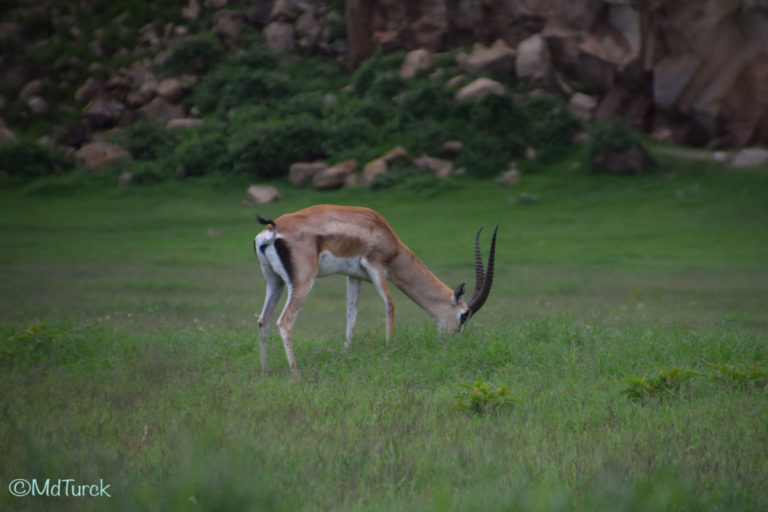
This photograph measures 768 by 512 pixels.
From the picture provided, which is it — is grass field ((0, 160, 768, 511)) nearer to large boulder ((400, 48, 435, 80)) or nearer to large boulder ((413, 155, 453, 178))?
large boulder ((413, 155, 453, 178))

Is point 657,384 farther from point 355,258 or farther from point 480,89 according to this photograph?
point 480,89

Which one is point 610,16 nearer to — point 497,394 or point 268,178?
point 268,178

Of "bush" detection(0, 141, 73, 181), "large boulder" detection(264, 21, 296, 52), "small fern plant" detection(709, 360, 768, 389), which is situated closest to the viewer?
"small fern plant" detection(709, 360, 768, 389)

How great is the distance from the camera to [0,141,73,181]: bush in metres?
32.5

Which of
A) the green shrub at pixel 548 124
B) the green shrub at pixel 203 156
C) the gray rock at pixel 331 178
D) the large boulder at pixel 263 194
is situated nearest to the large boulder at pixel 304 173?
the gray rock at pixel 331 178

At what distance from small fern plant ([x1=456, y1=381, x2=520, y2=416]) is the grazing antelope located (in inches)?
86.6

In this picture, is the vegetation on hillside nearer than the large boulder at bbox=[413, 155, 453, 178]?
No

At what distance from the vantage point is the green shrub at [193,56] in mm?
42375

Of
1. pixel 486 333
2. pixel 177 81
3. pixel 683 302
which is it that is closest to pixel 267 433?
pixel 486 333

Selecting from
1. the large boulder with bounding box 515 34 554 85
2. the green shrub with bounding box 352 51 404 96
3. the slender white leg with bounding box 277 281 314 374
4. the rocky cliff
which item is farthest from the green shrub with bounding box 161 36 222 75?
the slender white leg with bounding box 277 281 314 374

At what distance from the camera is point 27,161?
1304 inches

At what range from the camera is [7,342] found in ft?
25.8

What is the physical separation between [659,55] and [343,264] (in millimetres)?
28158

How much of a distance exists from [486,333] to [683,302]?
654cm
